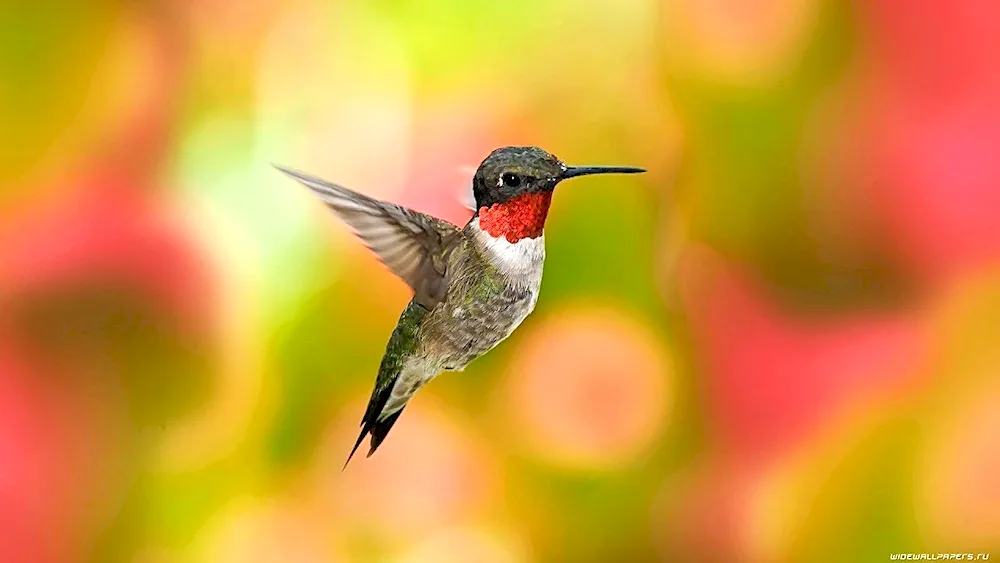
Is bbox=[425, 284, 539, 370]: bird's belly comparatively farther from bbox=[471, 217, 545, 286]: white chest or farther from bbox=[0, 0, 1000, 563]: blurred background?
bbox=[0, 0, 1000, 563]: blurred background

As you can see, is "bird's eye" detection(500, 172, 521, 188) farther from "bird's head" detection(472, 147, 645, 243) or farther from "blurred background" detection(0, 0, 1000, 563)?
"blurred background" detection(0, 0, 1000, 563)

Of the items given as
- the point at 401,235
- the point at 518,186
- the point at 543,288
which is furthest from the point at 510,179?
the point at 543,288

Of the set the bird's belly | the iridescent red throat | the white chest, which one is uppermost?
the iridescent red throat

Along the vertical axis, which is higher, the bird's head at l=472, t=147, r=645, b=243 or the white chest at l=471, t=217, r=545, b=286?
the bird's head at l=472, t=147, r=645, b=243

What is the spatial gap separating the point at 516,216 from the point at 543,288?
0.33m

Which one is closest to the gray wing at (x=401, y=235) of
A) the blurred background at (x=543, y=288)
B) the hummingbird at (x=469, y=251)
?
the hummingbird at (x=469, y=251)

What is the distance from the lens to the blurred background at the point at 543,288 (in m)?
0.97

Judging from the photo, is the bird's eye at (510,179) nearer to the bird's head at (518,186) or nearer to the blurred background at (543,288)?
the bird's head at (518,186)

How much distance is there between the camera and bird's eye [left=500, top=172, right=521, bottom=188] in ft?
2.28

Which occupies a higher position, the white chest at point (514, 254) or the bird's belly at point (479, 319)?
the white chest at point (514, 254)

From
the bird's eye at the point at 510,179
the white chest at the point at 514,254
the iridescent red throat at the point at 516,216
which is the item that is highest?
the bird's eye at the point at 510,179

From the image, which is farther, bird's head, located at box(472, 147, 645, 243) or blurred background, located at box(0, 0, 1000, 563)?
blurred background, located at box(0, 0, 1000, 563)

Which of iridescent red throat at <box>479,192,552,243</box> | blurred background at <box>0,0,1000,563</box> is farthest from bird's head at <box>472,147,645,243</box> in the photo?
blurred background at <box>0,0,1000,563</box>

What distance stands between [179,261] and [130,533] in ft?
1.12
